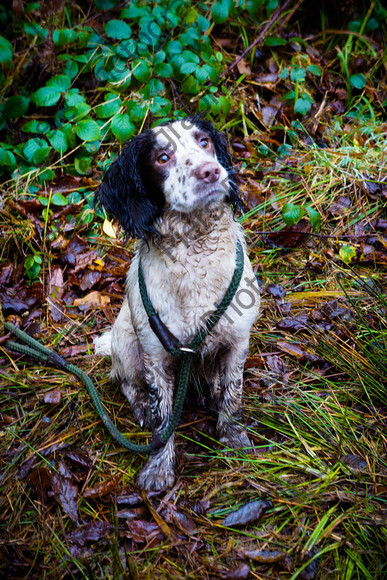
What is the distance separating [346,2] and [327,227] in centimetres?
231

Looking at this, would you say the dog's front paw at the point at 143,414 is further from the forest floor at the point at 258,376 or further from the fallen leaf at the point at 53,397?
the fallen leaf at the point at 53,397

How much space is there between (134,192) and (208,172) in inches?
16.2

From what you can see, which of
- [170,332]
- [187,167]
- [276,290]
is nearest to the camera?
[187,167]

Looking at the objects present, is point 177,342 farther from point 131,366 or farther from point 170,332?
point 131,366

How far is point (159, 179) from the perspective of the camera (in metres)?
2.07

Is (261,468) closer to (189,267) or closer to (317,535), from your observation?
(317,535)

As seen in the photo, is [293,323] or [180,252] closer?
[180,252]

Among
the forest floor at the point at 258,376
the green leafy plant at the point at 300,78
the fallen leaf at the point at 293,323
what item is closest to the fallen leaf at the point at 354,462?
the forest floor at the point at 258,376

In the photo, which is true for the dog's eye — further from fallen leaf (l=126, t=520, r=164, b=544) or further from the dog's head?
fallen leaf (l=126, t=520, r=164, b=544)

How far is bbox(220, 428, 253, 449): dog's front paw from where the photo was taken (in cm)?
224

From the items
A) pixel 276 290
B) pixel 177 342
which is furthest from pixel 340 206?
pixel 177 342

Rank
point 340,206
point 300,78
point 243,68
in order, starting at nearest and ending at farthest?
point 340,206
point 300,78
point 243,68

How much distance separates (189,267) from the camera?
205cm

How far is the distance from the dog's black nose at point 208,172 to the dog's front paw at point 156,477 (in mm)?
1287
